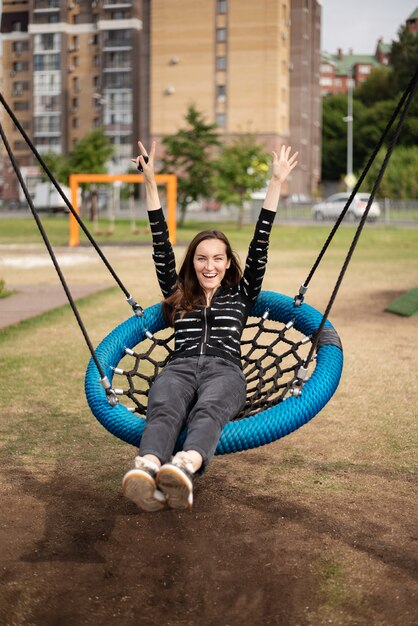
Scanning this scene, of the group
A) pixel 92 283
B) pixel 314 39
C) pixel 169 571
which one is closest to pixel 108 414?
pixel 169 571

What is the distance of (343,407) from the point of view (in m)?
5.86

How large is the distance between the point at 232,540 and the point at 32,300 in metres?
8.24

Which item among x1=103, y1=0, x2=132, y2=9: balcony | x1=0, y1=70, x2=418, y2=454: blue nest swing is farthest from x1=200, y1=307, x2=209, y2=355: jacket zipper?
x1=103, y1=0, x2=132, y2=9: balcony

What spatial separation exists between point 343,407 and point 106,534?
265cm

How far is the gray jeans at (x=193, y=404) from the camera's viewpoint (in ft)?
10.9

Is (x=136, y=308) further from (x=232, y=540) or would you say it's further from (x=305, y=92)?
(x=305, y=92)

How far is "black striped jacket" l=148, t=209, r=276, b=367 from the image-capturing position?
4.04m

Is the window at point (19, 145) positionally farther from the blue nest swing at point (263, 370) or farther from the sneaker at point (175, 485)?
the sneaker at point (175, 485)

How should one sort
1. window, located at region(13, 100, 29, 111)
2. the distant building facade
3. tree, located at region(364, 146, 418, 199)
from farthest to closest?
the distant building facade, window, located at region(13, 100, 29, 111), tree, located at region(364, 146, 418, 199)

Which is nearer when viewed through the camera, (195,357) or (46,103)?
(195,357)

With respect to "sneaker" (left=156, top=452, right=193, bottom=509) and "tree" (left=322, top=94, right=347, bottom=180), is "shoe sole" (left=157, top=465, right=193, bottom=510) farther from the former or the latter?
"tree" (left=322, top=94, right=347, bottom=180)

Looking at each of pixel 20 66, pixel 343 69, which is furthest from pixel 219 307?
pixel 343 69

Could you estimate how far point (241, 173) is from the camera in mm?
34406

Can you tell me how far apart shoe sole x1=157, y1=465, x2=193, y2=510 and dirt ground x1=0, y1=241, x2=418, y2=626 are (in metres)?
0.25
